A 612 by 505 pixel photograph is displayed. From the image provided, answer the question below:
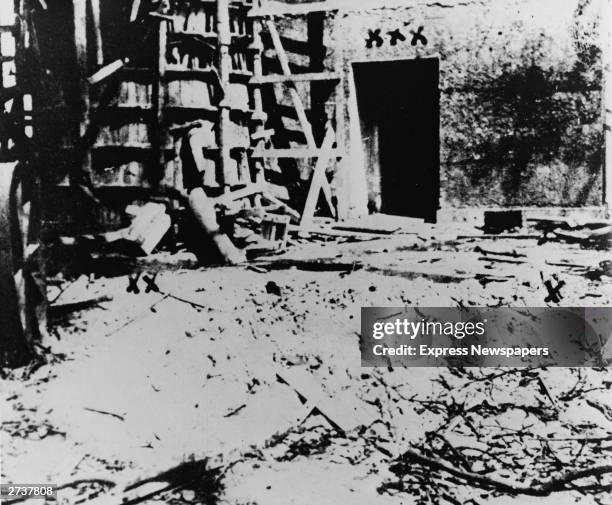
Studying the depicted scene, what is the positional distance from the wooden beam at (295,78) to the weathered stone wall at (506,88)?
36 cm

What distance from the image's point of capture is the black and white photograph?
3.67 meters

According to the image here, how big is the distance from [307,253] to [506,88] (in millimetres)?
2902

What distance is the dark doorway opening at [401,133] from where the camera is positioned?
711 cm

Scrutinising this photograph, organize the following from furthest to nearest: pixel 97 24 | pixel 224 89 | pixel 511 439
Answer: pixel 224 89, pixel 97 24, pixel 511 439

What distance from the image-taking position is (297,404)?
12.6 feet

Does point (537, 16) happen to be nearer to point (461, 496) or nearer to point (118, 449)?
point (461, 496)

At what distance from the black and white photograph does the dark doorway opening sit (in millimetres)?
36

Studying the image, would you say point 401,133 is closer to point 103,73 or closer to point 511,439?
point 103,73

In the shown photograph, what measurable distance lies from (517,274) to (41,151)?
4.27 m

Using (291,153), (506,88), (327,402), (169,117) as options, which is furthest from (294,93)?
(327,402)

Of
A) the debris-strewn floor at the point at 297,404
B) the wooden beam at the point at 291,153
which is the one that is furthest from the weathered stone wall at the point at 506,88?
the debris-strewn floor at the point at 297,404

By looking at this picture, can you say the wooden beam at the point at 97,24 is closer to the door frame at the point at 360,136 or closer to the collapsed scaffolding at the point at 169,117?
the collapsed scaffolding at the point at 169,117

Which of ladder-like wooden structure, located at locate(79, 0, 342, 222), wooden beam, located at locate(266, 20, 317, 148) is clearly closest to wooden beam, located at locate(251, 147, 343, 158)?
ladder-like wooden structure, located at locate(79, 0, 342, 222)

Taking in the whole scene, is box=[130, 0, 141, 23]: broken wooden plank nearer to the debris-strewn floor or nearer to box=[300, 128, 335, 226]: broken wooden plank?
box=[300, 128, 335, 226]: broken wooden plank
